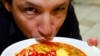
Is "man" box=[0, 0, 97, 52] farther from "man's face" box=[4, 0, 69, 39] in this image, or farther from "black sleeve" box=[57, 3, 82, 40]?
"black sleeve" box=[57, 3, 82, 40]

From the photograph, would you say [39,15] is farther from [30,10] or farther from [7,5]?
[7,5]

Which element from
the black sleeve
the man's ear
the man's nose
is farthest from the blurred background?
the man's nose

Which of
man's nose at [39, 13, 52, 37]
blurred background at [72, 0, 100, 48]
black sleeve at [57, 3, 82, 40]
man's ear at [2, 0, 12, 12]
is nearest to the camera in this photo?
man's nose at [39, 13, 52, 37]

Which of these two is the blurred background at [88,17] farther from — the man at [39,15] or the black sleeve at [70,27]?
the man at [39,15]

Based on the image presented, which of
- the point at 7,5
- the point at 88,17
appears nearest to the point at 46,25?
the point at 7,5

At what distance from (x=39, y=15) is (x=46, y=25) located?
6cm

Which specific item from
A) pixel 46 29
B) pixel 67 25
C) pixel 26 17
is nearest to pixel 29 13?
pixel 26 17

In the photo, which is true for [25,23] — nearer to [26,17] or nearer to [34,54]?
[26,17]

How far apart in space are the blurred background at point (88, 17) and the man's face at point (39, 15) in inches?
40.3

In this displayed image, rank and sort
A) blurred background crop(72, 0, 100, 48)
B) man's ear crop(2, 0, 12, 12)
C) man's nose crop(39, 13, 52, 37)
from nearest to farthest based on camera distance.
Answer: man's nose crop(39, 13, 52, 37), man's ear crop(2, 0, 12, 12), blurred background crop(72, 0, 100, 48)

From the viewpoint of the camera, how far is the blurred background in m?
1.94

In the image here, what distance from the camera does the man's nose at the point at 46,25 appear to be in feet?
2.47

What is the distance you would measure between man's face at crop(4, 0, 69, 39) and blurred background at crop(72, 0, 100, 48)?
1023 millimetres

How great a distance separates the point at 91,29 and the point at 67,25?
85 cm
